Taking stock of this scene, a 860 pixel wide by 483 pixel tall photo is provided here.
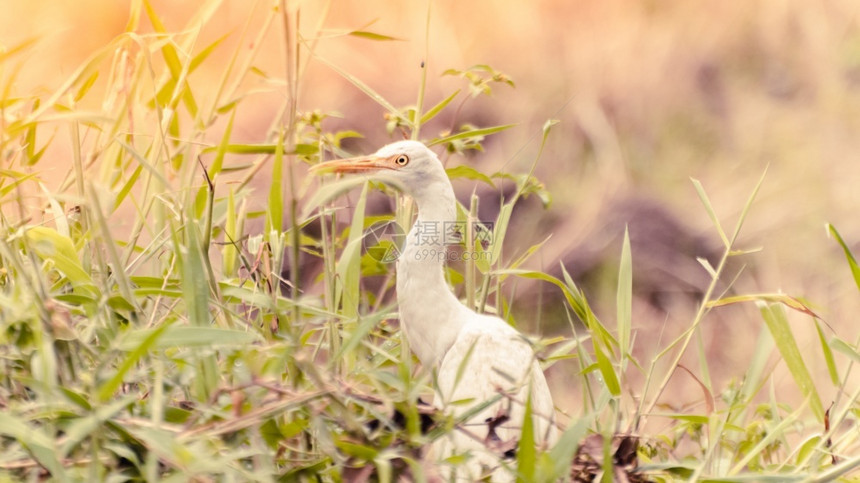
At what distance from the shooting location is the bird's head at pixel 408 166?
3.84 feet

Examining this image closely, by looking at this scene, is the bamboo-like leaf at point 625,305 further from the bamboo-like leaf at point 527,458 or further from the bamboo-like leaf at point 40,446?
the bamboo-like leaf at point 40,446

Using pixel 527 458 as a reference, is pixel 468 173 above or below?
above

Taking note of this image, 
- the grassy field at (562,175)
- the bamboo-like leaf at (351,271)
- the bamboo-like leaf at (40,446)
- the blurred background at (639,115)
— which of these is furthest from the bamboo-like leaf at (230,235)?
the blurred background at (639,115)

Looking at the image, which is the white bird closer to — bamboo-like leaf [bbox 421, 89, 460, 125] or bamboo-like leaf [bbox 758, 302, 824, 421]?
bamboo-like leaf [bbox 421, 89, 460, 125]

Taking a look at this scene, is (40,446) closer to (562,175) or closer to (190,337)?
(190,337)

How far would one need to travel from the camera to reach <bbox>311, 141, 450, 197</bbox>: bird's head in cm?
→ 117

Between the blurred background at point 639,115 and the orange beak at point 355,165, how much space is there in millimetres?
1124

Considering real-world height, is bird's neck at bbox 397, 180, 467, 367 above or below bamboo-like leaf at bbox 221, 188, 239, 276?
below

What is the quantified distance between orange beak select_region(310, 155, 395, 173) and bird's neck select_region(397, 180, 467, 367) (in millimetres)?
A: 62

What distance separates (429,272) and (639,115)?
1687 millimetres

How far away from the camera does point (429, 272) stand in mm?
1200

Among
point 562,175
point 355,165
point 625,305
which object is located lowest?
point 562,175

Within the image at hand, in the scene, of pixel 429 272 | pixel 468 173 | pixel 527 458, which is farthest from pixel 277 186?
pixel 429 272

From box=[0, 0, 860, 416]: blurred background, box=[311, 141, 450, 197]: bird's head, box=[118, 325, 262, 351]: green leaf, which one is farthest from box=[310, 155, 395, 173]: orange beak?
box=[0, 0, 860, 416]: blurred background
